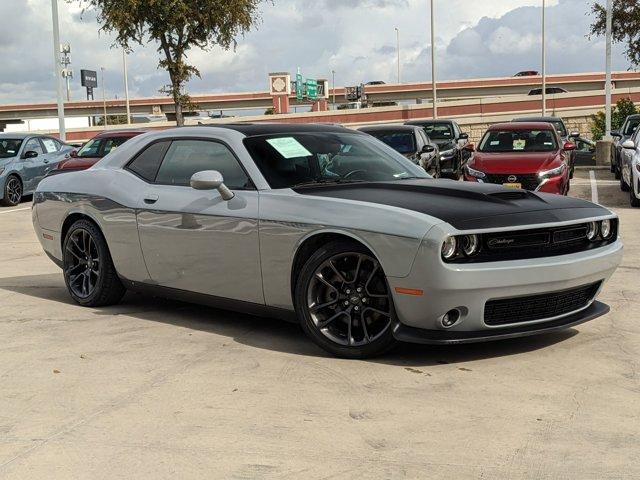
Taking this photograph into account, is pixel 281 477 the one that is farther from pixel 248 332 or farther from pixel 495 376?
pixel 248 332

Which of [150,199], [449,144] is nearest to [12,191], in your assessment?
[449,144]

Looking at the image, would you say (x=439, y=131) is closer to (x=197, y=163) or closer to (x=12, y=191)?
(x=12, y=191)

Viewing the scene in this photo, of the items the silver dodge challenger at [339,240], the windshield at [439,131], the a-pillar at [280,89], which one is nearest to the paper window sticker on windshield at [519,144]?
Answer: the windshield at [439,131]

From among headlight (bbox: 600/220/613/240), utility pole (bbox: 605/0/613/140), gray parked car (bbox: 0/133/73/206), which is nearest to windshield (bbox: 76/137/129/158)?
gray parked car (bbox: 0/133/73/206)

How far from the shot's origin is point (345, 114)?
56.2 metres

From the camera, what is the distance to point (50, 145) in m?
21.1

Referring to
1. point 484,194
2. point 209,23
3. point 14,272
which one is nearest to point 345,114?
point 209,23

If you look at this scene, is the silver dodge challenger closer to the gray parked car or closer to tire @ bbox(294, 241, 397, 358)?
tire @ bbox(294, 241, 397, 358)

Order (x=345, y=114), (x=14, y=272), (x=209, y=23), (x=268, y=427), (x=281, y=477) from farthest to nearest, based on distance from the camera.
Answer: (x=345, y=114) < (x=209, y=23) < (x=14, y=272) < (x=268, y=427) < (x=281, y=477)

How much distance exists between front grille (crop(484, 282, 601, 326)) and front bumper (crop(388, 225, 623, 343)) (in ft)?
0.10

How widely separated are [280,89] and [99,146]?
224 feet

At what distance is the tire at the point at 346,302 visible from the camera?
520 centimetres

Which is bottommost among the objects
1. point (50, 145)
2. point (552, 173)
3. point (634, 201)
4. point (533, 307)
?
point (634, 201)

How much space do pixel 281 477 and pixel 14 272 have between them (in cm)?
647
